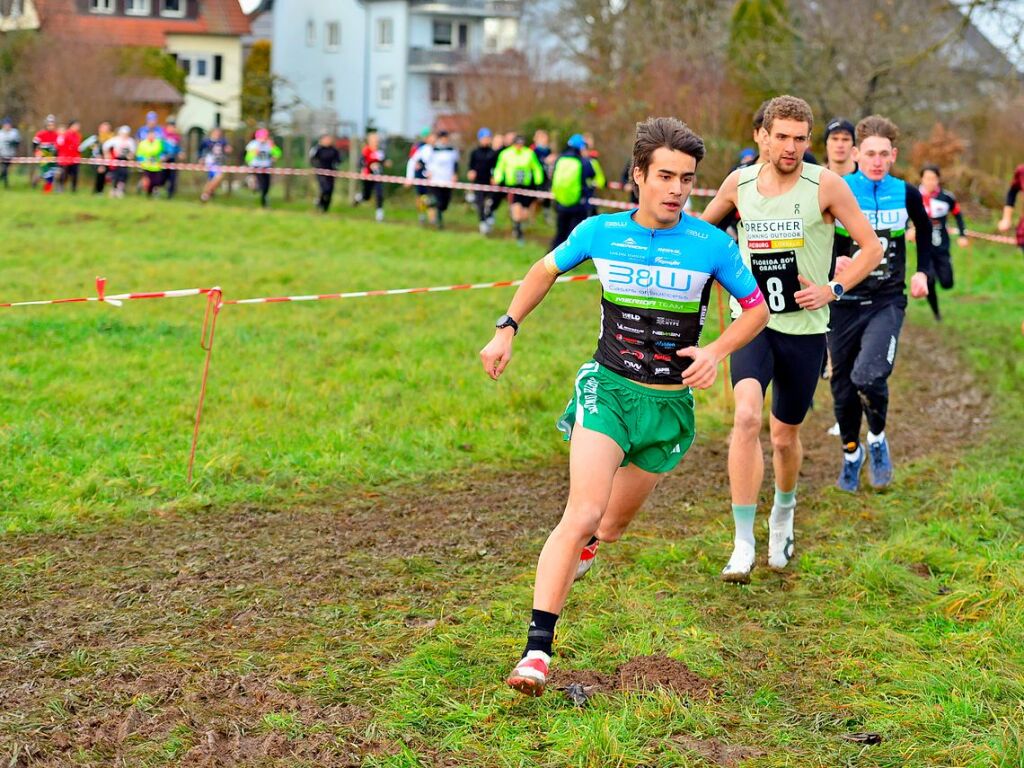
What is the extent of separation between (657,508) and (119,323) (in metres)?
7.63

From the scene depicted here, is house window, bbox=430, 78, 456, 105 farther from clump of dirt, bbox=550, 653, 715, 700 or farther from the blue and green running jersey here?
clump of dirt, bbox=550, 653, 715, 700

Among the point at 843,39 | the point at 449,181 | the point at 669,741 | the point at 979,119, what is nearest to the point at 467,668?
the point at 669,741

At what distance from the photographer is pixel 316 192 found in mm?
32812

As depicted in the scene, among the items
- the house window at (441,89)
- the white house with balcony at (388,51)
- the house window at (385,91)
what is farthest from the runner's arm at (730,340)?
the house window at (385,91)

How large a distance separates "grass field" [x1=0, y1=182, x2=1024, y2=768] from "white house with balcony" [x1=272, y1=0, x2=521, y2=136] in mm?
57582

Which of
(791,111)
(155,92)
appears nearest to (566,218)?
(791,111)

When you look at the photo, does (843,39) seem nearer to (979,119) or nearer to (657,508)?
(979,119)

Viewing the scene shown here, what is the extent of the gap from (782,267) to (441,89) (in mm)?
64430

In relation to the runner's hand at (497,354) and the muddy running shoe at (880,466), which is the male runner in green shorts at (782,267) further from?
the muddy running shoe at (880,466)

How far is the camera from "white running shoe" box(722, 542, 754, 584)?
6.69 m

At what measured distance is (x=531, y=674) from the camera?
4.84 meters

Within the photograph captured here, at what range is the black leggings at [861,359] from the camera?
841cm

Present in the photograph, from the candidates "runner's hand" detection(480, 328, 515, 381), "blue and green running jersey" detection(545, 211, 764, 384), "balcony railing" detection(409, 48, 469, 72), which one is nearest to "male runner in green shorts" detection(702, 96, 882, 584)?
"blue and green running jersey" detection(545, 211, 764, 384)

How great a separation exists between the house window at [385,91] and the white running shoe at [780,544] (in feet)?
214
